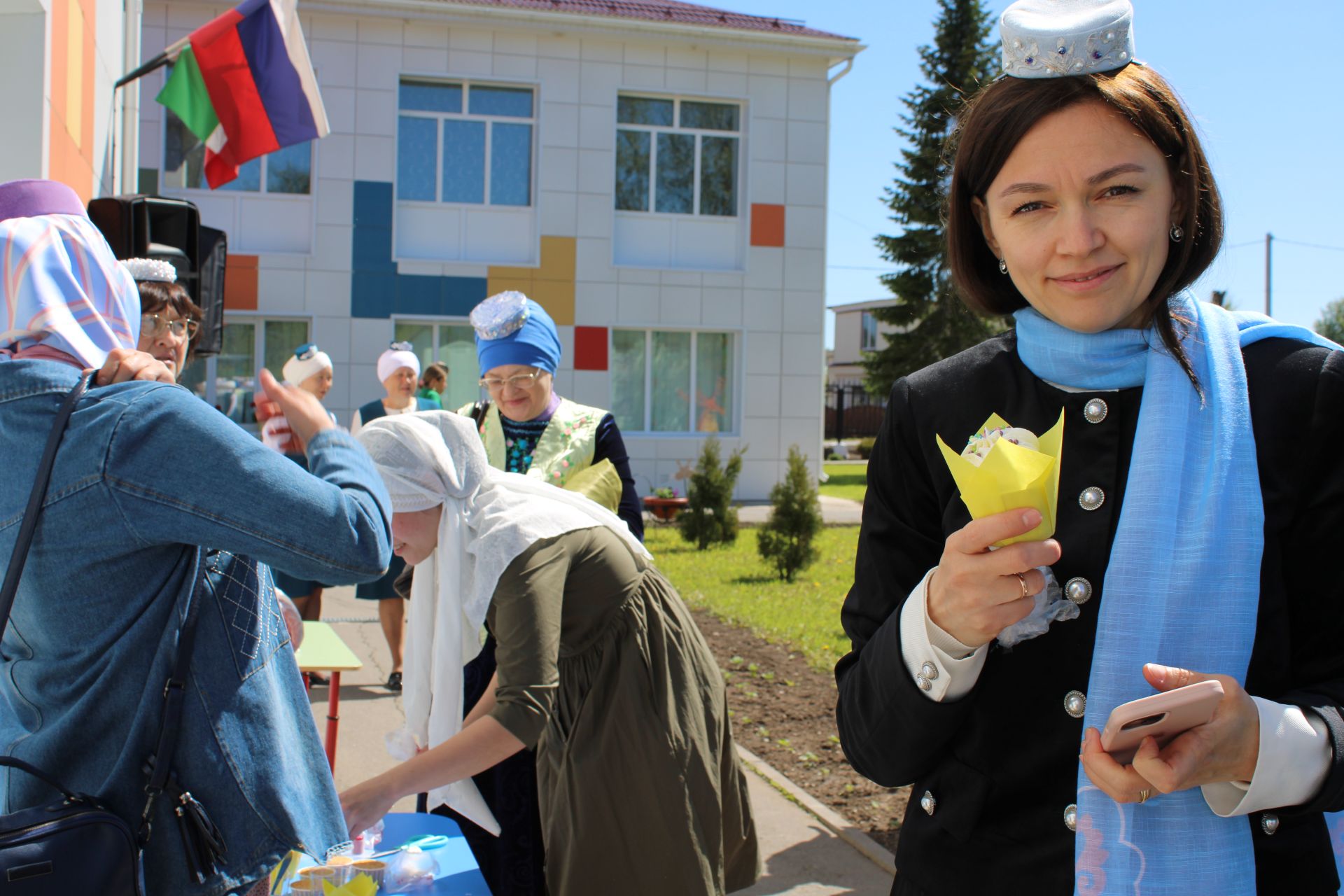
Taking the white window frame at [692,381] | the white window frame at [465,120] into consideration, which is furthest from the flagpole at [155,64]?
the white window frame at [692,381]

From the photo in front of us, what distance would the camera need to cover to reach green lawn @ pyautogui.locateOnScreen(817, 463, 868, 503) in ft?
70.4

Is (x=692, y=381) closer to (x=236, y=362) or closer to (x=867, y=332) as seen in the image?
(x=236, y=362)

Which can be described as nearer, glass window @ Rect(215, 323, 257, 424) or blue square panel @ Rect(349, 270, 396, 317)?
glass window @ Rect(215, 323, 257, 424)

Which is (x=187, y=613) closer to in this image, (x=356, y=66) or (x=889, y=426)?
(x=889, y=426)

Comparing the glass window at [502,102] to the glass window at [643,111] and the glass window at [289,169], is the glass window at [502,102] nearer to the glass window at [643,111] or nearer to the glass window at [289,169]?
the glass window at [643,111]

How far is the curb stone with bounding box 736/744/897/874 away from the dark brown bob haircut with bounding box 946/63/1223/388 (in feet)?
9.78

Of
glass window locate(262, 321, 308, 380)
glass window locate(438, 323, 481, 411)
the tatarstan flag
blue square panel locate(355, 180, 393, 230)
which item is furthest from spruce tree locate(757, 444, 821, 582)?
Answer: glass window locate(262, 321, 308, 380)

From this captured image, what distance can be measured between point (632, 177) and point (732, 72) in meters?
2.53

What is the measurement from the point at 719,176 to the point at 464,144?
4415mm

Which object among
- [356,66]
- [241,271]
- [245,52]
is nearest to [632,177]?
[356,66]

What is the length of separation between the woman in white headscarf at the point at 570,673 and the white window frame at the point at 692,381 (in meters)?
14.9

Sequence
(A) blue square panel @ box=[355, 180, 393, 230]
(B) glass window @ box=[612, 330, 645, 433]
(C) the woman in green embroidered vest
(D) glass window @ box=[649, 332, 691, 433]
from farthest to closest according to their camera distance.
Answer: (D) glass window @ box=[649, 332, 691, 433]
(B) glass window @ box=[612, 330, 645, 433]
(A) blue square panel @ box=[355, 180, 393, 230]
(C) the woman in green embroidered vest

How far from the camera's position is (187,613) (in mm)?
1784

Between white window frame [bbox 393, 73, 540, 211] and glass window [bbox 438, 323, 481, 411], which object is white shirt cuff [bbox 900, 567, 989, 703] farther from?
white window frame [bbox 393, 73, 540, 211]
